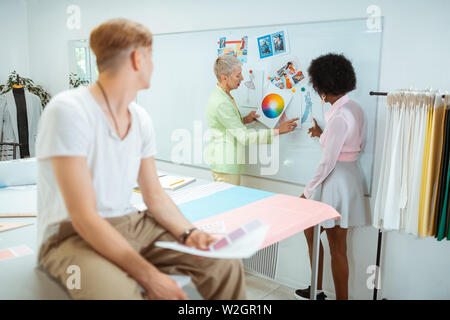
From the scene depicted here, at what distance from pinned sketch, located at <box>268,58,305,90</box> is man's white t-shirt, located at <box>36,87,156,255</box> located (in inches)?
67.0

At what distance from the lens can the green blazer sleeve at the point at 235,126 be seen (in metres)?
2.95

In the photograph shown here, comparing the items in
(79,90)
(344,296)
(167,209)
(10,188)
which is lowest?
(344,296)

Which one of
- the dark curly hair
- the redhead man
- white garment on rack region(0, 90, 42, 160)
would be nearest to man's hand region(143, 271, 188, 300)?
the redhead man

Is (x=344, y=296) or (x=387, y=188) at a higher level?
(x=387, y=188)

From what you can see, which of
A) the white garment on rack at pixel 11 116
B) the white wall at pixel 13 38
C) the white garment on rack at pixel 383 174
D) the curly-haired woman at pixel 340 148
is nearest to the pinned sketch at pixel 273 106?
the curly-haired woman at pixel 340 148

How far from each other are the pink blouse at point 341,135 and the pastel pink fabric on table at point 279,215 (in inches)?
19.8

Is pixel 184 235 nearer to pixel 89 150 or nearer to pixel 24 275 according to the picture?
pixel 89 150

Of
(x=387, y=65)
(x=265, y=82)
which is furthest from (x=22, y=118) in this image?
(x=387, y=65)

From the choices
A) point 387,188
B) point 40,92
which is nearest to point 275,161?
point 387,188

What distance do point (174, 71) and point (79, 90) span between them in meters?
2.56

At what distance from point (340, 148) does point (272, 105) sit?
793 millimetres

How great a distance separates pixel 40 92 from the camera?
5.39m

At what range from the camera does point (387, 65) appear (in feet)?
8.34

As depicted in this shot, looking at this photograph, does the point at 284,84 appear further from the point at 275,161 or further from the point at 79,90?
the point at 79,90
